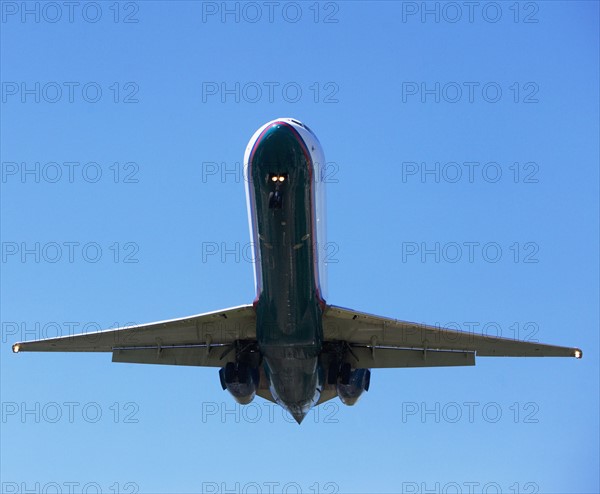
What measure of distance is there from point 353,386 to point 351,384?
14 centimetres

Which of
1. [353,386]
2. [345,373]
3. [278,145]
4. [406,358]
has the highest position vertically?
[278,145]

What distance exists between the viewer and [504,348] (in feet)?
103

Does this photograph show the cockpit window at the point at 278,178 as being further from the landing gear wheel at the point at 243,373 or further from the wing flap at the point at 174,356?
the wing flap at the point at 174,356

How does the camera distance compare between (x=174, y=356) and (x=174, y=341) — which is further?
(x=174, y=356)

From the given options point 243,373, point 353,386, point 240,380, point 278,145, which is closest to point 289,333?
point 243,373

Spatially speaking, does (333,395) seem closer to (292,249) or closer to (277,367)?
(277,367)

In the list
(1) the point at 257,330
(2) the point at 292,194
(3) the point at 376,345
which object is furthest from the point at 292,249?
(3) the point at 376,345

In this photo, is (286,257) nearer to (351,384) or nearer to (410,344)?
(351,384)

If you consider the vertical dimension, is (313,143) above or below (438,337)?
above

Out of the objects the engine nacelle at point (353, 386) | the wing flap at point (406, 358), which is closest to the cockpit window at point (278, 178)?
the engine nacelle at point (353, 386)

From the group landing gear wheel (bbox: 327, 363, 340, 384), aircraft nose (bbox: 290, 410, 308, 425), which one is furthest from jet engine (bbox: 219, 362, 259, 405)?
landing gear wheel (bbox: 327, 363, 340, 384)

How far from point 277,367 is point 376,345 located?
377cm

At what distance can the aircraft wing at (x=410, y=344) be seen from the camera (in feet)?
99.7

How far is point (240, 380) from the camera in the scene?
3112 centimetres
